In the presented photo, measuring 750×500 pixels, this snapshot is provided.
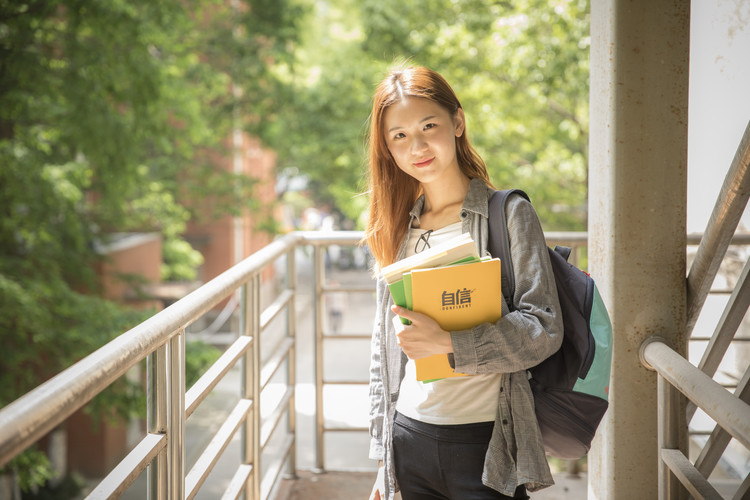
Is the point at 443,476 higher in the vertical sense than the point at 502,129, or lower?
lower

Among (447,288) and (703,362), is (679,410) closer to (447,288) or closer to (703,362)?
(703,362)

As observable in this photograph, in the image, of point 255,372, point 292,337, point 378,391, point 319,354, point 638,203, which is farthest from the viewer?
point 319,354

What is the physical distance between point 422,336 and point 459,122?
60 centimetres

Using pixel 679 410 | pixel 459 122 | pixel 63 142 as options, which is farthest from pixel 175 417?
pixel 63 142

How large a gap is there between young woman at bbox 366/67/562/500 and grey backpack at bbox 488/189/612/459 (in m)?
0.04

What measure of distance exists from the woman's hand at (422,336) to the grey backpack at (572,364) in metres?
0.20

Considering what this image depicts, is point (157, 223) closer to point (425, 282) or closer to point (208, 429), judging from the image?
point (208, 429)

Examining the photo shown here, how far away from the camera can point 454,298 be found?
4.75 feet

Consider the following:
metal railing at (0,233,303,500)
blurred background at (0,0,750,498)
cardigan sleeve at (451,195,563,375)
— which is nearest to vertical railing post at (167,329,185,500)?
metal railing at (0,233,303,500)

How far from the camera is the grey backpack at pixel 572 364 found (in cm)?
153

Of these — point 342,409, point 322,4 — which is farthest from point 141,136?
point 322,4

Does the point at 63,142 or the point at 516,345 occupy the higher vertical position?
the point at 63,142

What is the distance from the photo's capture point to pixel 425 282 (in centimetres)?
142

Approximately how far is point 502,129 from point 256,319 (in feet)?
28.8
